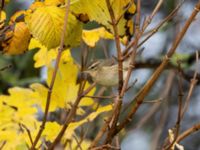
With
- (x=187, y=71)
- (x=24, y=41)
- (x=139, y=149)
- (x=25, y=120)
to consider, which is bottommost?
(x=139, y=149)

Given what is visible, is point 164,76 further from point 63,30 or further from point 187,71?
point 63,30

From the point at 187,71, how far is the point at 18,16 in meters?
1.26

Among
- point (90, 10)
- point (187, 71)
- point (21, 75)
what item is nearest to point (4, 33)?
point (90, 10)

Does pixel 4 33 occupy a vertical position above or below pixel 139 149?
above

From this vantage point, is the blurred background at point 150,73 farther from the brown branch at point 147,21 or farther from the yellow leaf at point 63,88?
the brown branch at point 147,21

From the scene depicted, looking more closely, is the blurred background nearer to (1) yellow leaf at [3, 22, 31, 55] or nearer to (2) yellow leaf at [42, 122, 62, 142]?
(2) yellow leaf at [42, 122, 62, 142]

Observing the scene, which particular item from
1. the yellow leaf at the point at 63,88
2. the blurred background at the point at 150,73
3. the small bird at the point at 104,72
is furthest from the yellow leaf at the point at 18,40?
the blurred background at the point at 150,73

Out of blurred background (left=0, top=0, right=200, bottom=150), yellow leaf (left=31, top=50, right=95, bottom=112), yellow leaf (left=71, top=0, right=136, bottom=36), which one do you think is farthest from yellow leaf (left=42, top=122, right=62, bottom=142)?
blurred background (left=0, top=0, right=200, bottom=150)

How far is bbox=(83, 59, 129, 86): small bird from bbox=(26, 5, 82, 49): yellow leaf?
0.30 ft

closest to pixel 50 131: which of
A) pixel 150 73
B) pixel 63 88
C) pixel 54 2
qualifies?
pixel 63 88

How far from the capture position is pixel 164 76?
8.82ft

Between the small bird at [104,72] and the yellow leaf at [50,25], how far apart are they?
0.30 feet

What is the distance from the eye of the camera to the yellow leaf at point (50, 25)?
2.72ft

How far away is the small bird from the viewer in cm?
91
